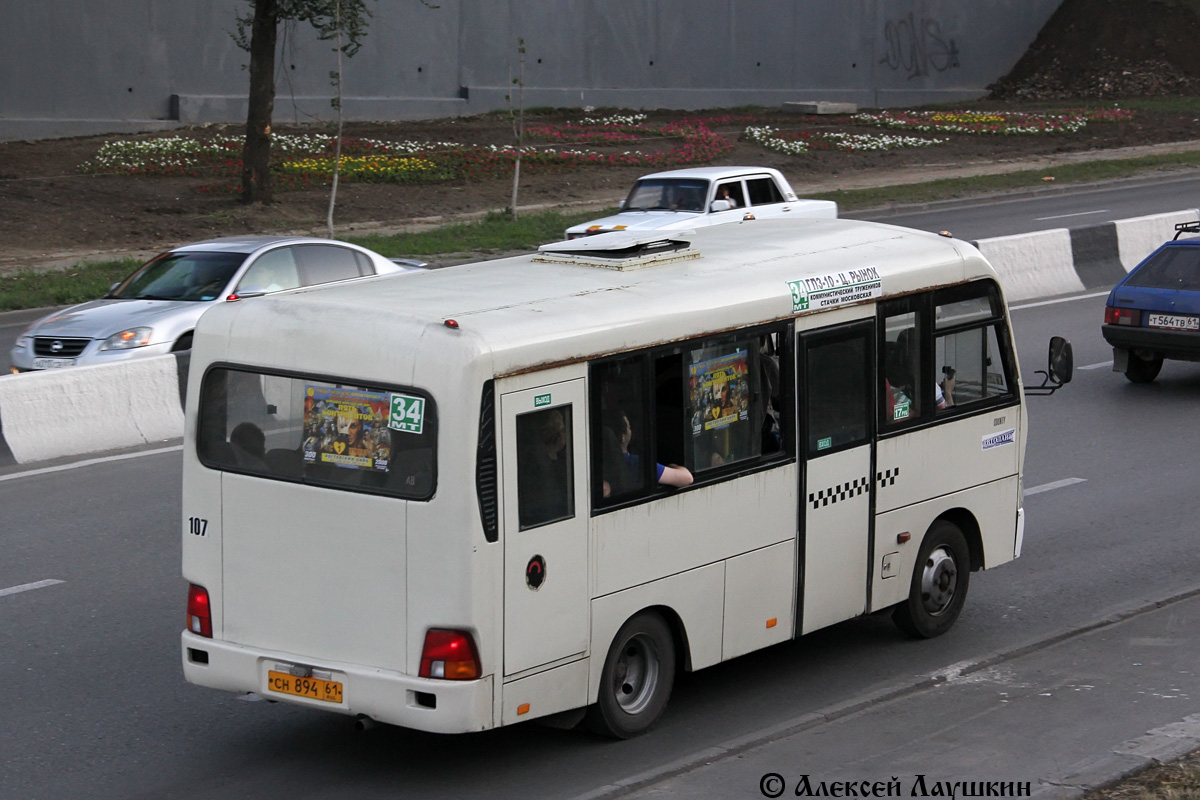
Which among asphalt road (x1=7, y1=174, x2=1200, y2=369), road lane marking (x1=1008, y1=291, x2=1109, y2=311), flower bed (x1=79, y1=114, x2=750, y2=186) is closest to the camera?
road lane marking (x1=1008, y1=291, x2=1109, y2=311)

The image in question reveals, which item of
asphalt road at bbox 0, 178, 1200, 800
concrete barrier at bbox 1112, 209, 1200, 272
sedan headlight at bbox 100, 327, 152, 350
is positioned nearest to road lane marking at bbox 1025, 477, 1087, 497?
asphalt road at bbox 0, 178, 1200, 800

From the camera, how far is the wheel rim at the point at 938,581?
8.73m

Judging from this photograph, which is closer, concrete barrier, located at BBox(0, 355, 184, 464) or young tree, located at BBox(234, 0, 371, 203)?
concrete barrier, located at BBox(0, 355, 184, 464)

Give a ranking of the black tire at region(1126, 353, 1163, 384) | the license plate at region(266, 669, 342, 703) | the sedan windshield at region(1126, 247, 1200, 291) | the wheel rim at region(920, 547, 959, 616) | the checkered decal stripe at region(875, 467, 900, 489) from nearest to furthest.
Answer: the license plate at region(266, 669, 342, 703) < the checkered decal stripe at region(875, 467, 900, 489) < the wheel rim at region(920, 547, 959, 616) < the sedan windshield at region(1126, 247, 1200, 291) < the black tire at region(1126, 353, 1163, 384)

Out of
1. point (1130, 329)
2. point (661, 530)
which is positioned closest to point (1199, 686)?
point (661, 530)

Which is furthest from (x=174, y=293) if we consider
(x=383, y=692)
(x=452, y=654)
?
(x=452, y=654)

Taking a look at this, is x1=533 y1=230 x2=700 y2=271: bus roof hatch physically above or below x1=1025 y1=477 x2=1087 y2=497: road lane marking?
above

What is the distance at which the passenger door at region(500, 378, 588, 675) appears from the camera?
6.29 m

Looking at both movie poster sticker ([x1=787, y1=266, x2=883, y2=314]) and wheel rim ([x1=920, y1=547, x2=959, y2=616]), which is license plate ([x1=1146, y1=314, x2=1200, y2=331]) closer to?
wheel rim ([x1=920, y1=547, x2=959, y2=616])

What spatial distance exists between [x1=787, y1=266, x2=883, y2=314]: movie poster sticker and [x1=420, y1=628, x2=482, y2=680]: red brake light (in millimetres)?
2572

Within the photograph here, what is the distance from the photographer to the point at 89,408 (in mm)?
13031

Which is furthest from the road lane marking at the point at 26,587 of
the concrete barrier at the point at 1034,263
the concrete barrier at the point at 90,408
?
the concrete barrier at the point at 1034,263

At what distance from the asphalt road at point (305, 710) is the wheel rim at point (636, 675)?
0.20 m

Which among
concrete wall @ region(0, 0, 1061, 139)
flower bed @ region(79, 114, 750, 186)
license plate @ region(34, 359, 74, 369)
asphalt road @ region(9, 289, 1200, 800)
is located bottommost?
asphalt road @ region(9, 289, 1200, 800)
